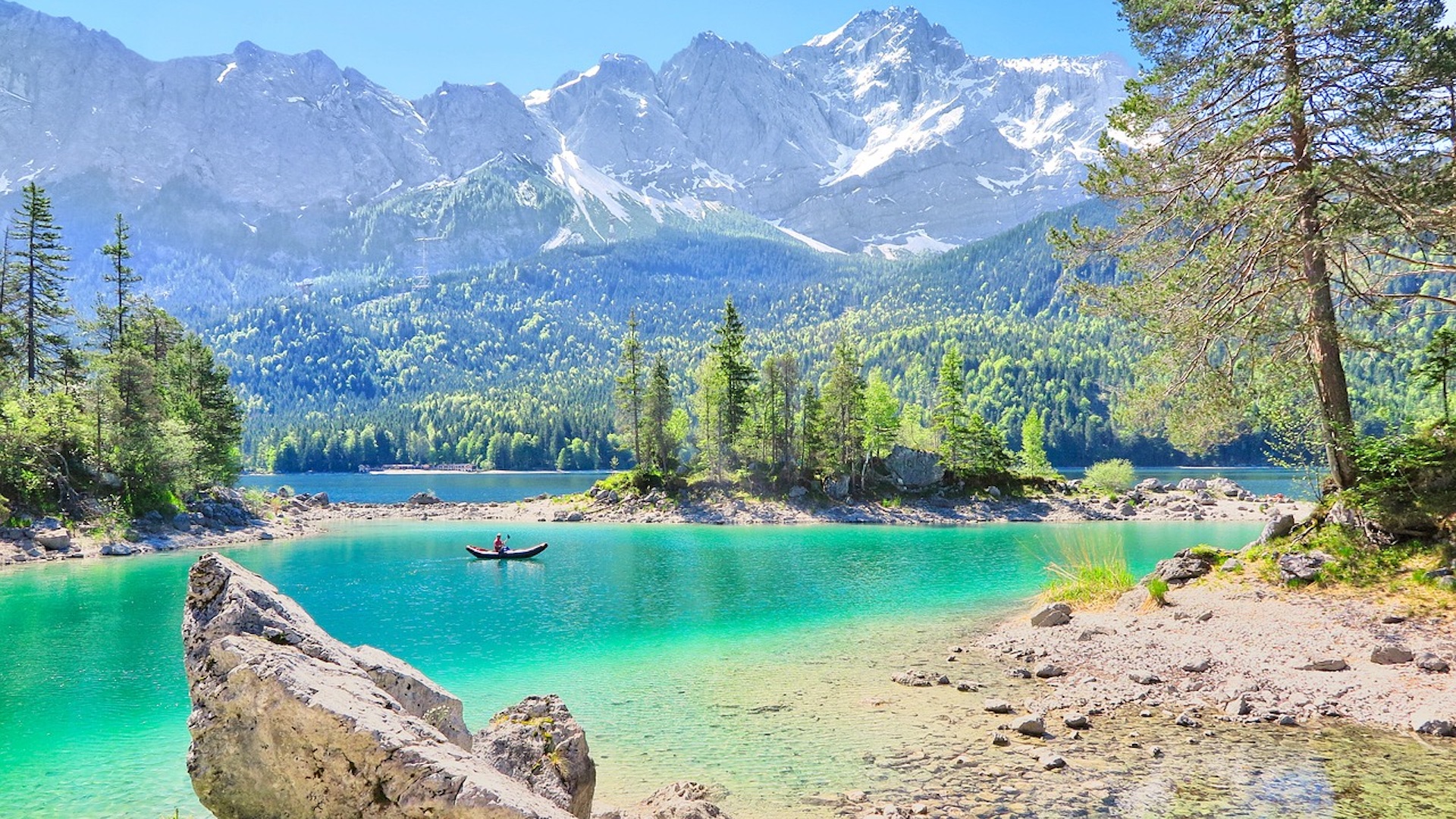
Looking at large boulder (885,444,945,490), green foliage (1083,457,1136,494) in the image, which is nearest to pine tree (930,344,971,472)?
large boulder (885,444,945,490)

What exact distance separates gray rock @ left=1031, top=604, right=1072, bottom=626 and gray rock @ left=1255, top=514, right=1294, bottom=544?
17.9 ft

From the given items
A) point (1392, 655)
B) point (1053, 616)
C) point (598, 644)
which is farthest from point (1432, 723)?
point (598, 644)

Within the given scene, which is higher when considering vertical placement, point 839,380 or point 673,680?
point 839,380

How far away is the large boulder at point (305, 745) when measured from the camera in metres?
5.22

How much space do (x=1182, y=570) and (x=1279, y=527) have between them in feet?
8.34

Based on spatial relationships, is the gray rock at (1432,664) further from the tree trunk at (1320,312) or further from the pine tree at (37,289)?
the pine tree at (37,289)

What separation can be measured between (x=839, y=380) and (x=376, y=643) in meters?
58.3

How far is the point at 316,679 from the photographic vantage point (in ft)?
20.0

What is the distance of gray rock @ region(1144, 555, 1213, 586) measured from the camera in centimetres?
2142

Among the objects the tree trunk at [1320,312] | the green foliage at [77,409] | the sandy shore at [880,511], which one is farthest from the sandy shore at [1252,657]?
the green foliage at [77,409]

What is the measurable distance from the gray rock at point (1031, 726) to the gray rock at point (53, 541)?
169ft

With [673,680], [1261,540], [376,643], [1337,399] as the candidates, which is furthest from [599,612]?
[1337,399]

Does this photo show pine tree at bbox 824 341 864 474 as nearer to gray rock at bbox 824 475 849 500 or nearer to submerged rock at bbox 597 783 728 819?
gray rock at bbox 824 475 849 500

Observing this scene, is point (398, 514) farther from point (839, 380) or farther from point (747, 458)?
point (839, 380)
